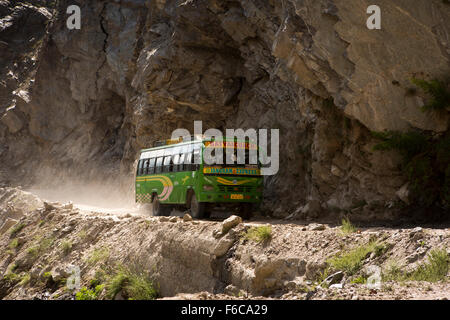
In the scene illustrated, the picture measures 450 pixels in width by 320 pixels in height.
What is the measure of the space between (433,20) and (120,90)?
2927 centimetres

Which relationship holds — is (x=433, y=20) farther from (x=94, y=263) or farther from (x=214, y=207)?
(x=94, y=263)

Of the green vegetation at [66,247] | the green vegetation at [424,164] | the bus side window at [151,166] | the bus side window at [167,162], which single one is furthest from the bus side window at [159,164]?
the green vegetation at [424,164]

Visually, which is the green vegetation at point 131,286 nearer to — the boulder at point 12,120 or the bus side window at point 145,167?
the bus side window at point 145,167

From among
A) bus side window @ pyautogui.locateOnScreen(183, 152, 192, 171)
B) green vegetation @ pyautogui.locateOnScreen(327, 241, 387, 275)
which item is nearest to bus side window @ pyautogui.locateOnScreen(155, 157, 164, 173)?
bus side window @ pyautogui.locateOnScreen(183, 152, 192, 171)

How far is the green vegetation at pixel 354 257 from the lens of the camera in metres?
7.58

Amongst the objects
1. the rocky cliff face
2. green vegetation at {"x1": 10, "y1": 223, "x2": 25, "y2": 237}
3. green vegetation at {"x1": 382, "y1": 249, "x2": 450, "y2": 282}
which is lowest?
green vegetation at {"x1": 382, "y1": 249, "x2": 450, "y2": 282}

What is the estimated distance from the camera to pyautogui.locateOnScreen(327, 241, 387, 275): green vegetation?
24.9ft

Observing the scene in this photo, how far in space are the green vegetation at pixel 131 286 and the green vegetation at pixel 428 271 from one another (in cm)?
583

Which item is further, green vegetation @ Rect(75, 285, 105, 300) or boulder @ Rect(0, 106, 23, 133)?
boulder @ Rect(0, 106, 23, 133)

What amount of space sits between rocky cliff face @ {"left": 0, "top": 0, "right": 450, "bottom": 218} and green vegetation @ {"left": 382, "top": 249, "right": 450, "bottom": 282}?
23.4 ft

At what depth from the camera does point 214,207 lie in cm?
1800

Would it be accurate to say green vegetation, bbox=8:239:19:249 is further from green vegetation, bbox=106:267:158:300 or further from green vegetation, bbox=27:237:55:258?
green vegetation, bbox=106:267:158:300

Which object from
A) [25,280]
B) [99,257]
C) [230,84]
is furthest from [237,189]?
[230,84]

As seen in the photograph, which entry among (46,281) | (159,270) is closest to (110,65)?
(46,281)
